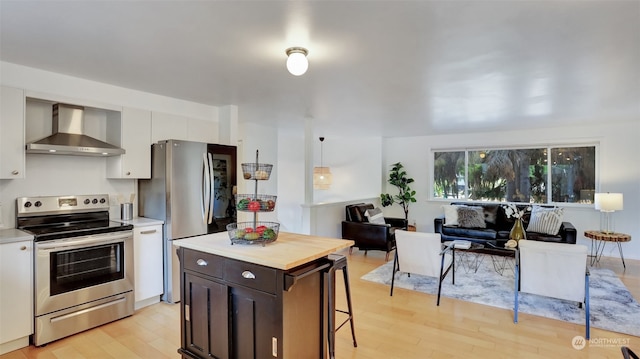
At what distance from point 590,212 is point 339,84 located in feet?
17.7

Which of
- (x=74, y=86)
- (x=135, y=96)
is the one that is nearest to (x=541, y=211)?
(x=135, y=96)

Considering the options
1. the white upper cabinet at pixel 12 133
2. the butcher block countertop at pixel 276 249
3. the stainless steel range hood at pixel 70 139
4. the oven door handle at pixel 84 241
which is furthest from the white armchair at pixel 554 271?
the white upper cabinet at pixel 12 133

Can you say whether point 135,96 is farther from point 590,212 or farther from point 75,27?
point 590,212

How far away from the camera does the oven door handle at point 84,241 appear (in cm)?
264

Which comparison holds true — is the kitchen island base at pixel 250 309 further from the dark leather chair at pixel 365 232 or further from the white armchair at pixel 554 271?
the dark leather chair at pixel 365 232

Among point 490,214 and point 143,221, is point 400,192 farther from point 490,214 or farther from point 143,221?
point 143,221

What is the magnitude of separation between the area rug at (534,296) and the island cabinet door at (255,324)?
8.27 feet

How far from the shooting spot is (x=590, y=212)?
18.5ft

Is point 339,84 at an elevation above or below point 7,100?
above

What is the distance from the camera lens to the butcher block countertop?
178 centimetres

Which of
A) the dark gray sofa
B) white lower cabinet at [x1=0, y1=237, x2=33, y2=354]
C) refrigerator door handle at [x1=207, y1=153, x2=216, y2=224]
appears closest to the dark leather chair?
the dark gray sofa

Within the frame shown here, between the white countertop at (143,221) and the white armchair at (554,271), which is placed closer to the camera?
the white armchair at (554,271)

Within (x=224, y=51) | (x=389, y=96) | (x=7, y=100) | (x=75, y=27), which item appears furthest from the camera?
(x=389, y=96)

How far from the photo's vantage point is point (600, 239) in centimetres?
458
